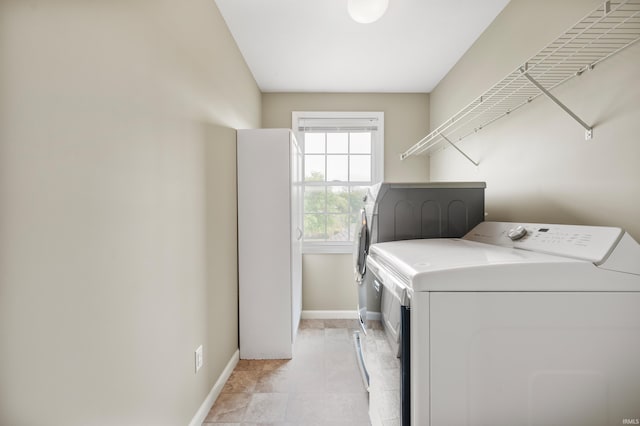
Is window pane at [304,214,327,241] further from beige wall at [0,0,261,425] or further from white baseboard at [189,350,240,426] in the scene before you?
beige wall at [0,0,261,425]

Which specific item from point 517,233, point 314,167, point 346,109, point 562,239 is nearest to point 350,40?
point 346,109

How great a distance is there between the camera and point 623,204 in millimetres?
1146

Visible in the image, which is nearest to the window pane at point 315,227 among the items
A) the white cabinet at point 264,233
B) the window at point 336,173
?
the window at point 336,173

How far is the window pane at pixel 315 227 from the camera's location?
3420mm

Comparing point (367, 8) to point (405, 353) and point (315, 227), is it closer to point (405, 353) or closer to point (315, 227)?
point (405, 353)

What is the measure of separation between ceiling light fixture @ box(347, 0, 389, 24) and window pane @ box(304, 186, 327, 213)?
1.93 meters

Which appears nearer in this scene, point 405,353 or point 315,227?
point 405,353

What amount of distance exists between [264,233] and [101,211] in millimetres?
1492

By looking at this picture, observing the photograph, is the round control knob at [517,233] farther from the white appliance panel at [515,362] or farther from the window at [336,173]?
the window at [336,173]

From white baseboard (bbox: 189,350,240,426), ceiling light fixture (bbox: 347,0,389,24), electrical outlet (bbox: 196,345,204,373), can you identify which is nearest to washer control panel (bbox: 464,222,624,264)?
ceiling light fixture (bbox: 347,0,389,24)

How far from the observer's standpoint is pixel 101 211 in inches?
37.2

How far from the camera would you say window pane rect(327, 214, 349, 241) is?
342 centimetres

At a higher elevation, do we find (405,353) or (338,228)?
(338,228)

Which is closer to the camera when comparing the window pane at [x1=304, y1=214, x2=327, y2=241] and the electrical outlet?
the electrical outlet
